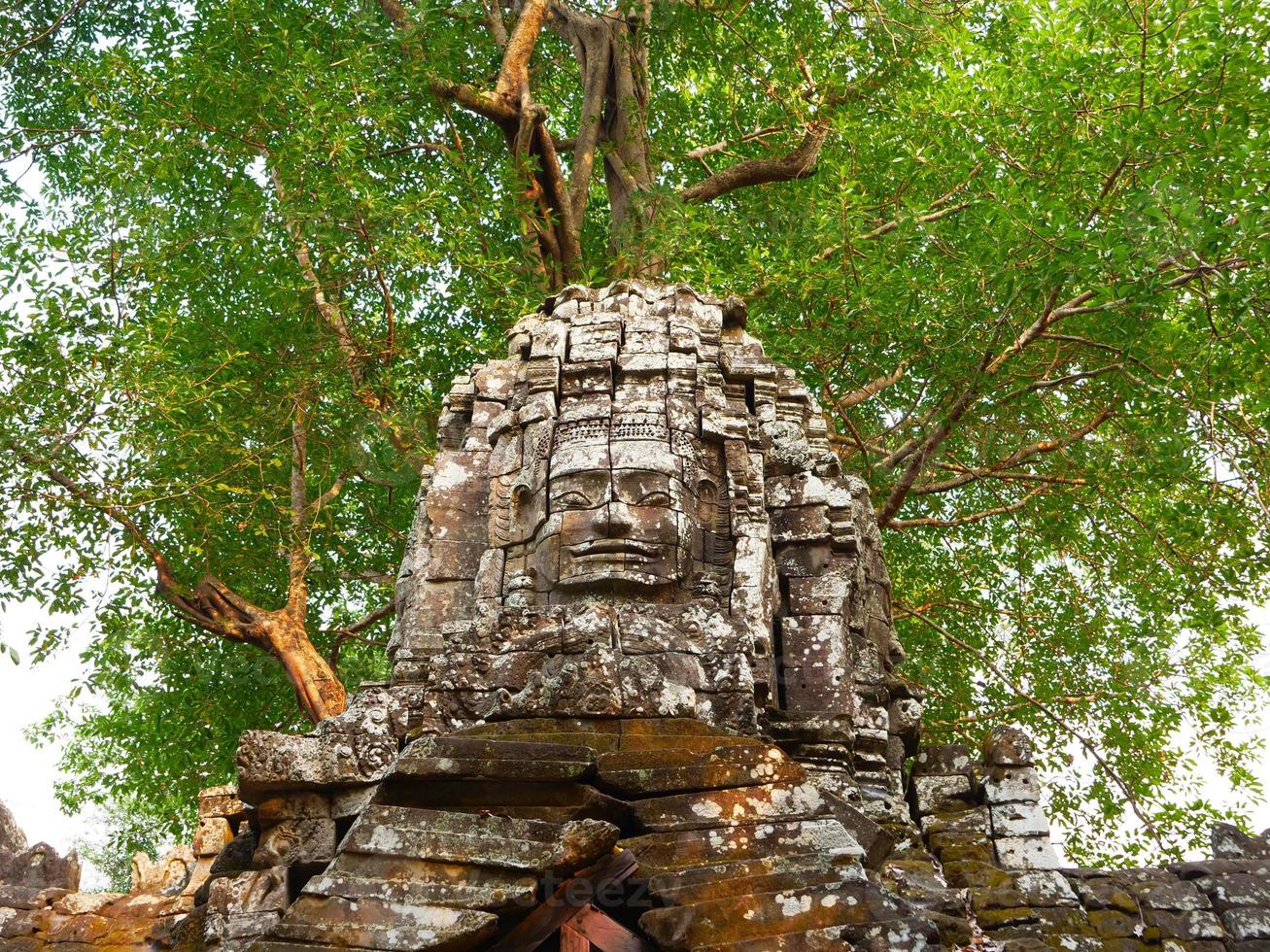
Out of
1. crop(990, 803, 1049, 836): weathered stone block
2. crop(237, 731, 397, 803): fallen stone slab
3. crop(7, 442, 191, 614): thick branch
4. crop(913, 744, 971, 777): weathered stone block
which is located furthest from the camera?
crop(7, 442, 191, 614): thick branch

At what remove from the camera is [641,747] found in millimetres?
5863

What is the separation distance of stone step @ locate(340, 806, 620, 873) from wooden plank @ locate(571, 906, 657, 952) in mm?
196

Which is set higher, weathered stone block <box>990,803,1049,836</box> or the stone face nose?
the stone face nose

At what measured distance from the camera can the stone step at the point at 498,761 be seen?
17.6 ft

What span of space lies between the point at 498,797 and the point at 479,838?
31 centimetres

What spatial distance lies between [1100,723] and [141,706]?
1135cm

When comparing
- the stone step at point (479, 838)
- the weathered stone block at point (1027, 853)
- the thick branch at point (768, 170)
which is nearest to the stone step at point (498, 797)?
the stone step at point (479, 838)

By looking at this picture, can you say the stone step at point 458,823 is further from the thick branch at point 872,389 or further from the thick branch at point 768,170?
the thick branch at point 768,170

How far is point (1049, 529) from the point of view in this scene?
14.9 metres

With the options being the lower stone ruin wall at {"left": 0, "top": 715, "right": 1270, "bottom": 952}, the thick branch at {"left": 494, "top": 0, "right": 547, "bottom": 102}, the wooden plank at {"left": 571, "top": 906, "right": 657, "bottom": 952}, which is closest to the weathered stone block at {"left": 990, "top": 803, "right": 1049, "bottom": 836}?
the lower stone ruin wall at {"left": 0, "top": 715, "right": 1270, "bottom": 952}

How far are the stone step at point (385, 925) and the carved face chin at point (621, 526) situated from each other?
325 cm

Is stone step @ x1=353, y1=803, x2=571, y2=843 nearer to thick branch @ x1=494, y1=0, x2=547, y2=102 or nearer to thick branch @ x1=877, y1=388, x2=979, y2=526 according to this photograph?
thick branch @ x1=877, y1=388, x2=979, y2=526

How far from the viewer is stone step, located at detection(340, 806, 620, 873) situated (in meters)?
4.93

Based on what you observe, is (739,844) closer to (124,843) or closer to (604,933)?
(604,933)
